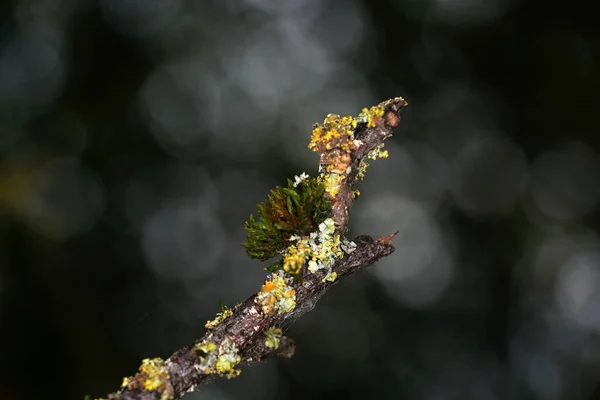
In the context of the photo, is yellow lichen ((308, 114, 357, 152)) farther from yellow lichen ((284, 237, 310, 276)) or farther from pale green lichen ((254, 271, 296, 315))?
pale green lichen ((254, 271, 296, 315))

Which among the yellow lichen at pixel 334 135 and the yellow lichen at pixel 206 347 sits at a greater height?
the yellow lichen at pixel 334 135

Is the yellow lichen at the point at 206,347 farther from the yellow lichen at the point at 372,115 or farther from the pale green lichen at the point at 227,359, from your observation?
the yellow lichen at the point at 372,115

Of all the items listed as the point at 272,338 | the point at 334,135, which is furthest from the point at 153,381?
the point at 334,135

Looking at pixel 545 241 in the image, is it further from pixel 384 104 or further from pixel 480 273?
pixel 384 104

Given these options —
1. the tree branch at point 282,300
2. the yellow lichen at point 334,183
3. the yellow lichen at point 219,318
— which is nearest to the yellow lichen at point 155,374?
the tree branch at point 282,300

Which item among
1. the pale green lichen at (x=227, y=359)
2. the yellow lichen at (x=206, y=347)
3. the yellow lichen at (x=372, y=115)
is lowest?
the pale green lichen at (x=227, y=359)

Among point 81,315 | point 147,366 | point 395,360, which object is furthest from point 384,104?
point 395,360

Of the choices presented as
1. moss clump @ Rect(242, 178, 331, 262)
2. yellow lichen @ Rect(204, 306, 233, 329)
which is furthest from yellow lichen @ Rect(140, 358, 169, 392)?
moss clump @ Rect(242, 178, 331, 262)

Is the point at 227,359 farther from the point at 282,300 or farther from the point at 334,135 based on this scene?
the point at 334,135

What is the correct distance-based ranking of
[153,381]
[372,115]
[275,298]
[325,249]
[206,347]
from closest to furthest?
1. [153,381]
2. [206,347]
3. [275,298]
4. [325,249]
5. [372,115]
